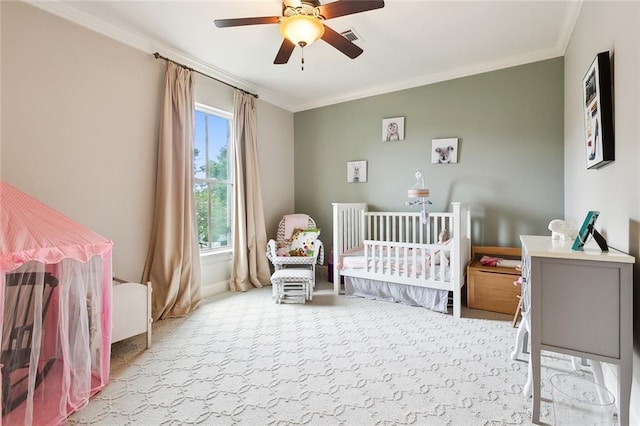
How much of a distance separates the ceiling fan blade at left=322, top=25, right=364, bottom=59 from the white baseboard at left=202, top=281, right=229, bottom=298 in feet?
9.38

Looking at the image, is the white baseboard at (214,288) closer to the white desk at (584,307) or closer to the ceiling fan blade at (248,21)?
the ceiling fan blade at (248,21)

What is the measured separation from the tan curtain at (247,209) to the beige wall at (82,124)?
989 millimetres

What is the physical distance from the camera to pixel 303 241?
3.88 m

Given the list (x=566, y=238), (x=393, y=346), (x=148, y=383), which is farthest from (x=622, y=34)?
(x=148, y=383)

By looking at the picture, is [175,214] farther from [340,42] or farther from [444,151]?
[444,151]

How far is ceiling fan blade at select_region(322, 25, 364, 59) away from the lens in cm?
204

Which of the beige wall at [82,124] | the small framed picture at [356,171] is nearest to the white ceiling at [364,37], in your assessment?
the beige wall at [82,124]

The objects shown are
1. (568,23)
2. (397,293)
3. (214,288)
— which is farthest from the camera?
(214,288)

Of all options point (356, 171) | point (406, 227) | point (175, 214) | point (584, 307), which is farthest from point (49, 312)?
point (356, 171)

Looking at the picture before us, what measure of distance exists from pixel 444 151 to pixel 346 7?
2.27 m

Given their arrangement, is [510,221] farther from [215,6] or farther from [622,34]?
[215,6]

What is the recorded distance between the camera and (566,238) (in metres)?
1.78

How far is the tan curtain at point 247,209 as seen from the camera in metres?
3.67

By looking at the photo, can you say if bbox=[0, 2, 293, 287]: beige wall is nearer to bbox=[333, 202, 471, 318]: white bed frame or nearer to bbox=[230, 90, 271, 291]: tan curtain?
bbox=[230, 90, 271, 291]: tan curtain
